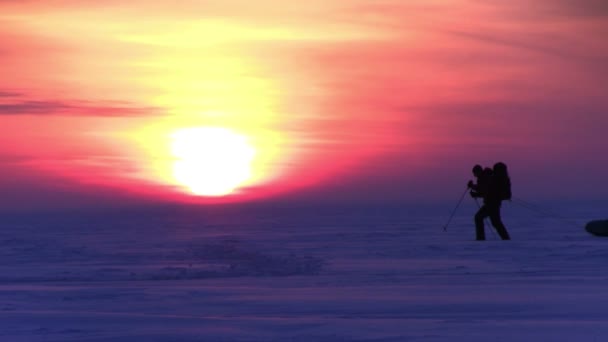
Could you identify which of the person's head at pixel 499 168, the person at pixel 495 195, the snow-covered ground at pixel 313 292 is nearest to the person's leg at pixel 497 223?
the person at pixel 495 195

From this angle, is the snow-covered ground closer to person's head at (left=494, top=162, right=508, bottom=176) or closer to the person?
A: the person

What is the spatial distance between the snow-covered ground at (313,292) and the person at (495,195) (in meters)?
1.05

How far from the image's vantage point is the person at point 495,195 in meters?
19.2

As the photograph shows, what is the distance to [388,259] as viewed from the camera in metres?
15.6

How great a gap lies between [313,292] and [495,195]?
901cm

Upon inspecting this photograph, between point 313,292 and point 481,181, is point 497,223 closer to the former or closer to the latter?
point 481,181

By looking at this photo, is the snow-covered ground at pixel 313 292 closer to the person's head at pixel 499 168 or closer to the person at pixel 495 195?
the person at pixel 495 195

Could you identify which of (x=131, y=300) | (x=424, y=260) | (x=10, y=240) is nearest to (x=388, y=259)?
(x=424, y=260)

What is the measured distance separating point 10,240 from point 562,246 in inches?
509

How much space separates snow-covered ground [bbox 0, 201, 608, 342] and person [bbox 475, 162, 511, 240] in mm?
1046

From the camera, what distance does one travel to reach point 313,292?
11055 mm

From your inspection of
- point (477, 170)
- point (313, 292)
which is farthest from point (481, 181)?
point (313, 292)

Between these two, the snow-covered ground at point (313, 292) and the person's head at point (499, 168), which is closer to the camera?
the snow-covered ground at point (313, 292)

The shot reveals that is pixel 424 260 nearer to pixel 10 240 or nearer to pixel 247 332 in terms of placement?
pixel 247 332
